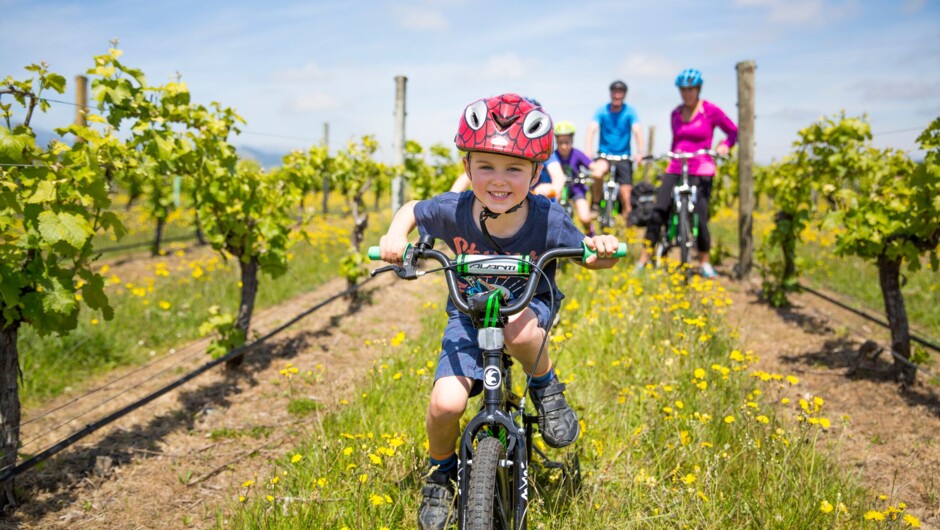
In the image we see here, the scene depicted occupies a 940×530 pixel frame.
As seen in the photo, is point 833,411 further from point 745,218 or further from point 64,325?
point 64,325

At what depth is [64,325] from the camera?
3.51 meters

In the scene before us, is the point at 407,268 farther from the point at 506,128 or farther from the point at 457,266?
the point at 506,128

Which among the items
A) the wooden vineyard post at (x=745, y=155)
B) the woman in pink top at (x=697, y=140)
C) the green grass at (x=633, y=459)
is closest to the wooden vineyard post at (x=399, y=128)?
the woman in pink top at (x=697, y=140)

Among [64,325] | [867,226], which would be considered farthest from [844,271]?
[64,325]

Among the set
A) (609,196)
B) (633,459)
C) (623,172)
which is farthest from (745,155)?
(633,459)

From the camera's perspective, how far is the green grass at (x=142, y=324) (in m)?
5.45

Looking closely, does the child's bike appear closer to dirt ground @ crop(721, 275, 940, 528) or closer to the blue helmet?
dirt ground @ crop(721, 275, 940, 528)

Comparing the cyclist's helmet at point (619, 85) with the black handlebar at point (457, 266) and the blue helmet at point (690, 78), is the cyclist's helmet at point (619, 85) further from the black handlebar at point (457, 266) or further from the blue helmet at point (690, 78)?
the black handlebar at point (457, 266)

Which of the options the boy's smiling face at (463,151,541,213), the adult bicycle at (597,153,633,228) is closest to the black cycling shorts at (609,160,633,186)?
the adult bicycle at (597,153,633,228)

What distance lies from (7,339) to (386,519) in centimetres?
226

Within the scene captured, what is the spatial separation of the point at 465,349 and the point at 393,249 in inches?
18.9

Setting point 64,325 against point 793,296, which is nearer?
point 64,325

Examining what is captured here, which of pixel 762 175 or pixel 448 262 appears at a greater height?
pixel 762 175

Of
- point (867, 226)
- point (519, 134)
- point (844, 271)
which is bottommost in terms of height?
point (844, 271)
